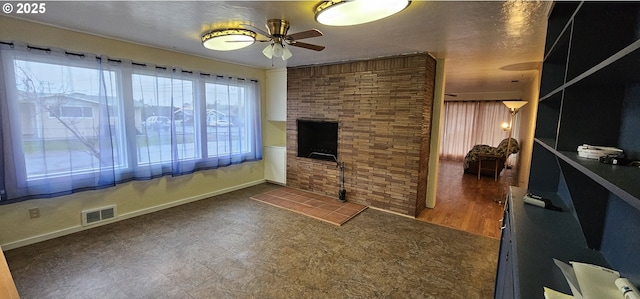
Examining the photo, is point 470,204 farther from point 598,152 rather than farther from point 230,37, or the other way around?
point 230,37

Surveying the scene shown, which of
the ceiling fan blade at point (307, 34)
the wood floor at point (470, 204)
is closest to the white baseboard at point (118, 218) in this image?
the ceiling fan blade at point (307, 34)

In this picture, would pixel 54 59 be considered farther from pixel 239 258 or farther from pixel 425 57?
pixel 425 57

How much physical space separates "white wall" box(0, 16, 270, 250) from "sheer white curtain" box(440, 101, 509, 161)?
7.28 m

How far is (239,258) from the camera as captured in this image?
267 cm

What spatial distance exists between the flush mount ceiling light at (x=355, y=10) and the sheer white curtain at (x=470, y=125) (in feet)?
26.8

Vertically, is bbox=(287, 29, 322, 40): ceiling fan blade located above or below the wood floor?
above

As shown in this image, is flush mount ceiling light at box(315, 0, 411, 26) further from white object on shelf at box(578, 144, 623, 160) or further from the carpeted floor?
the carpeted floor

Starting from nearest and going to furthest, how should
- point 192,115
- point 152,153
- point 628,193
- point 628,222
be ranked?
A: point 628,193
point 628,222
point 152,153
point 192,115

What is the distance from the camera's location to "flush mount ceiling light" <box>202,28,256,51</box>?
2.54 meters

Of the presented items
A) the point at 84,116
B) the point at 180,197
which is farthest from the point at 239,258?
the point at 84,116

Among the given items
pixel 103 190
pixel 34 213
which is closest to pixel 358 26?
pixel 103 190

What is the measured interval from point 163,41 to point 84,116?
1.25 meters

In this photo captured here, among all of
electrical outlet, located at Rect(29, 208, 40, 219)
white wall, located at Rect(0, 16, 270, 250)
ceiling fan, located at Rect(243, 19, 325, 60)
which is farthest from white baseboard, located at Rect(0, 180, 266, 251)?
ceiling fan, located at Rect(243, 19, 325, 60)

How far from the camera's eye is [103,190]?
3328 millimetres
